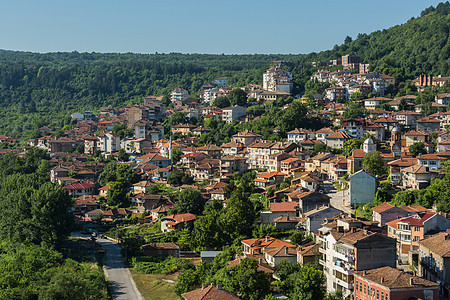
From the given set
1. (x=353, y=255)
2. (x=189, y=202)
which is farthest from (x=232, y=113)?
(x=353, y=255)

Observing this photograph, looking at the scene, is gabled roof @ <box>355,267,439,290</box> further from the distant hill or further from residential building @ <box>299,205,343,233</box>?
the distant hill

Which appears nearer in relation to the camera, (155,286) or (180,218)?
(155,286)

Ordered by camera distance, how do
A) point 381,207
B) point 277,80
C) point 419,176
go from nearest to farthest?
1. point 381,207
2. point 419,176
3. point 277,80

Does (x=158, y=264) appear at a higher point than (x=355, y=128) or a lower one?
lower

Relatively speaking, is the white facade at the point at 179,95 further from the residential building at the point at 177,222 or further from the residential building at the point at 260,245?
the residential building at the point at 260,245

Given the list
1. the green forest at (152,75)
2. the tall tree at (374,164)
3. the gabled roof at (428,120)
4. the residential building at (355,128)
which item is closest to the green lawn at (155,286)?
the tall tree at (374,164)

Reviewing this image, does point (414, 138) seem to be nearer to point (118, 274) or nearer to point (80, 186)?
point (118, 274)
